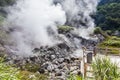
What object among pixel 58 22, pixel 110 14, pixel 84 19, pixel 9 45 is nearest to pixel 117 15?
pixel 110 14

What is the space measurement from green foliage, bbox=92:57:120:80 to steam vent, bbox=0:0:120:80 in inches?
178

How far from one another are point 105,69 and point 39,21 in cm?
2649

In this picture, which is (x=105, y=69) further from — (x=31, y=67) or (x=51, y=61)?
(x=51, y=61)

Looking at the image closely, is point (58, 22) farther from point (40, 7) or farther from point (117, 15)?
point (117, 15)

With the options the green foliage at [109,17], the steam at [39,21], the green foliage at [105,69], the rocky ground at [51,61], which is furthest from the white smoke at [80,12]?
the green foliage at [105,69]

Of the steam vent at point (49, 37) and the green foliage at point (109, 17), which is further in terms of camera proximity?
the green foliage at point (109, 17)

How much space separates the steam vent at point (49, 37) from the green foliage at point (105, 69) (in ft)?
14.8

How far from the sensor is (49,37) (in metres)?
33.5

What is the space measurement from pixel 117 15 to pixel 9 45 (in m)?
21.3

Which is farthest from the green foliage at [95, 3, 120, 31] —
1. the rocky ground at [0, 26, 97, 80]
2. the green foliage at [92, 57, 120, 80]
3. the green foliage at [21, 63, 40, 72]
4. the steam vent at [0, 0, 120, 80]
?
the green foliage at [92, 57, 120, 80]

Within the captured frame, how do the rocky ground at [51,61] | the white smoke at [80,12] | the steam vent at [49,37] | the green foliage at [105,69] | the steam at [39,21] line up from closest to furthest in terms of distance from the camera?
the green foliage at [105,69] < the rocky ground at [51,61] < the steam vent at [49,37] < the steam at [39,21] < the white smoke at [80,12]

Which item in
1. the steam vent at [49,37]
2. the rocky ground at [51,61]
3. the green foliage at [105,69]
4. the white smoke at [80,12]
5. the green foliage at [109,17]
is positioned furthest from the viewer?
the white smoke at [80,12]

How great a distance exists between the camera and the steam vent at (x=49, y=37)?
75.5ft

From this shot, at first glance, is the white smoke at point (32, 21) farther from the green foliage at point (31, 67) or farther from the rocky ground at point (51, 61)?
the green foliage at point (31, 67)
